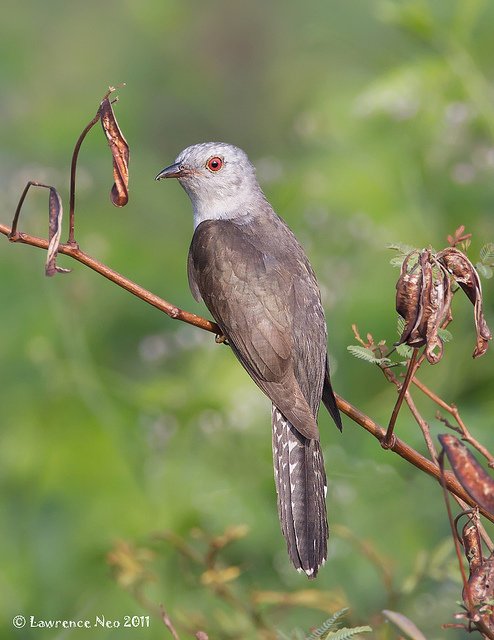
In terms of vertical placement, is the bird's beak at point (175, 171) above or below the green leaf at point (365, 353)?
above

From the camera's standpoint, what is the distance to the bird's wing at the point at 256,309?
4.23 metres

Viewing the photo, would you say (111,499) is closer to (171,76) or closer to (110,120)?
(110,120)

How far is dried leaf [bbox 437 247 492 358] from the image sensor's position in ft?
9.02

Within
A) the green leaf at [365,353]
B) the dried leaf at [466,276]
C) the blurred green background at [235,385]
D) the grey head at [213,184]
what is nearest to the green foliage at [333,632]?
the green leaf at [365,353]

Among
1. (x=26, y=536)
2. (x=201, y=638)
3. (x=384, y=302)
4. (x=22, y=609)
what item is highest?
(x=384, y=302)

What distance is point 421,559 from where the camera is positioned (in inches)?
161

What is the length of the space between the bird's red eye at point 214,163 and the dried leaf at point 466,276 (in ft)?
8.43

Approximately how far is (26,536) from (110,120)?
3492 millimetres

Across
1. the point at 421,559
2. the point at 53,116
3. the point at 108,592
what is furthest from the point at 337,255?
the point at 53,116

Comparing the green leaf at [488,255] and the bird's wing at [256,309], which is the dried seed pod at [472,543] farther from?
the bird's wing at [256,309]

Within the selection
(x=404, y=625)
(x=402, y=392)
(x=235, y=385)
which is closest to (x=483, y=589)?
(x=404, y=625)

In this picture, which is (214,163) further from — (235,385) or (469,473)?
(469,473)

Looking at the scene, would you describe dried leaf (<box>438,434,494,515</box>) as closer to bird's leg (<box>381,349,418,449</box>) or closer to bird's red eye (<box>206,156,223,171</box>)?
bird's leg (<box>381,349,418,449</box>)

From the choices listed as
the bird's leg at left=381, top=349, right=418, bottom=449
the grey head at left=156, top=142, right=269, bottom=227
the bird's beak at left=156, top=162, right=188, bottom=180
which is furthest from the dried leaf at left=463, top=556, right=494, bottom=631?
the bird's beak at left=156, top=162, right=188, bottom=180
